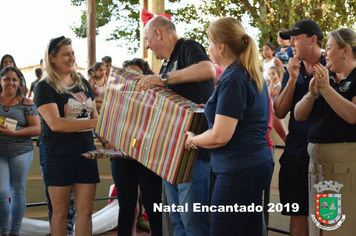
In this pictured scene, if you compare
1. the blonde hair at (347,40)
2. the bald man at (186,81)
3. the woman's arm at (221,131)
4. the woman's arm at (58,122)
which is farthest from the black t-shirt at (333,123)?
the woman's arm at (58,122)

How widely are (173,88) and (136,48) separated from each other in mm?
13657

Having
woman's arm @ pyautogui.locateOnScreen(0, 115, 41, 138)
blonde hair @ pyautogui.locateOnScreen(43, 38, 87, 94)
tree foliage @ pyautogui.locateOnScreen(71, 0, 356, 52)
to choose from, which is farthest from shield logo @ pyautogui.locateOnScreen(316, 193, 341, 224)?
tree foliage @ pyautogui.locateOnScreen(71, 0, 356, 52)

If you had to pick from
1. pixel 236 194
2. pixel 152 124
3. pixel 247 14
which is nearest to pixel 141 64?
pixel 152 124

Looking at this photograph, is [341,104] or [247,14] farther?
[247,14]

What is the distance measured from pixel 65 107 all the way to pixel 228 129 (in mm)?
1500

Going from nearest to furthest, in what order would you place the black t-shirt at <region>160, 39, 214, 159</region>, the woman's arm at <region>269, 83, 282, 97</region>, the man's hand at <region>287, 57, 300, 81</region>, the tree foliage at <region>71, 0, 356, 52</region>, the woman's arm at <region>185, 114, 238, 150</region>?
1. the woman's arm at <region>185, 114, 238, 150</region>
2. the black t-shirt at <region>160, 39, 214, 159</region>
3. the man's hand at <region>287, 57, 300, 81</region>
4. the woman's arm at <region>269, 83, 282, 97</region>
5. the tree foliage at <region>71, 0, 356, 52</region>

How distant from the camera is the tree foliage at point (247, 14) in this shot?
9812 mm

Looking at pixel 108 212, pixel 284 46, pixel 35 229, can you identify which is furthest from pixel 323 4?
pixel 35 229

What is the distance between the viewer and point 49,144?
121 inches

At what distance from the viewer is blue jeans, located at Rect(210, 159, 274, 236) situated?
2074 mm

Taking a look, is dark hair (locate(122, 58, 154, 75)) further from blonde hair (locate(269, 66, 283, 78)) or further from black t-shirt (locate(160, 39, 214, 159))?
blonde hair (locate(269, 66, 283, 78))

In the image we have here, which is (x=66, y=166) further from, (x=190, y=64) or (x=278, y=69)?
(x=278, y=69)

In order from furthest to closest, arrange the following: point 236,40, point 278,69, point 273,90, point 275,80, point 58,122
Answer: point 278,69
point 275,80
point 273,90
point 58,122
point 236,40

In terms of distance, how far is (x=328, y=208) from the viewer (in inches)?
100
